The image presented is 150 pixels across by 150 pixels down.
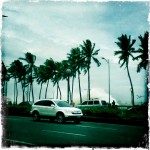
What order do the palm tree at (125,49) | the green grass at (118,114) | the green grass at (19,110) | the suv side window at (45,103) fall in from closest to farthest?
the suv side window at (45,103)
the green grass at (118,114)
the green grass at (19,110)
the palm tree at (125,49)

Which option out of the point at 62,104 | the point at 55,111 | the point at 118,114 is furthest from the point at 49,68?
the point at 55,111

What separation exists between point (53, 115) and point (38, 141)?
25.5 feet

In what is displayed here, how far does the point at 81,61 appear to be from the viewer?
4975 cm

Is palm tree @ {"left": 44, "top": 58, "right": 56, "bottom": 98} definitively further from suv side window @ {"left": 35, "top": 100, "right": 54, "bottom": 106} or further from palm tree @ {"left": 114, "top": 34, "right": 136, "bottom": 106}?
suv side window @ {"left": 35, "top": 100, "right": 54, "bottom": 106}

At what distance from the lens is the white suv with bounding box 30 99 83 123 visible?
18109mm

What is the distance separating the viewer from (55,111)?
18.5m

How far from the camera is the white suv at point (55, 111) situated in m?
18.1

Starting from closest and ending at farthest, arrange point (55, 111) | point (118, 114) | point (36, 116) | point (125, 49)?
1. point (55, 111)
2. point (36, 116)
3. point (118, 114)
4. point (125, 49)

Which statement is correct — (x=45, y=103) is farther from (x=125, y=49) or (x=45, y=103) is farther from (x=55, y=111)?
(x=125, y=49)

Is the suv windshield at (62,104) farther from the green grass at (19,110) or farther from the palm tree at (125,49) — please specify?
the palm tree at (125,49)

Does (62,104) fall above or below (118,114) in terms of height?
above

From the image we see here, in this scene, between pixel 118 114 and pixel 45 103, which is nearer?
pixel 45 103

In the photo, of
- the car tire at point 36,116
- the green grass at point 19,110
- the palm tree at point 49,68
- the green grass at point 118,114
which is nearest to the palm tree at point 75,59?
the palm tree at point 49,68

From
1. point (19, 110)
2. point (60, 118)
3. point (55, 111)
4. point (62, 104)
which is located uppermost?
point (62, 104)
